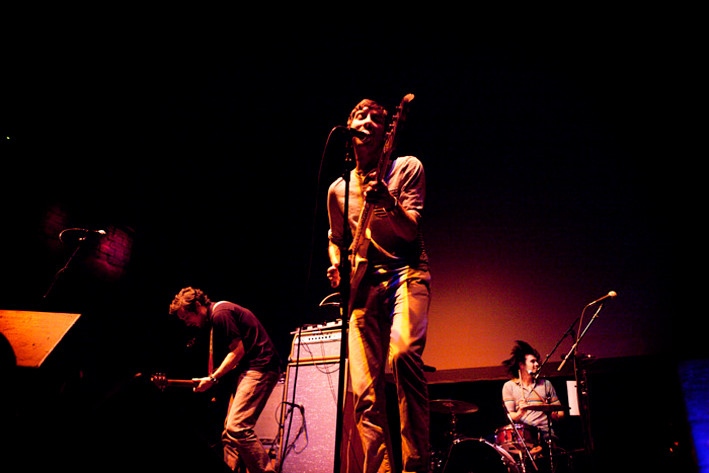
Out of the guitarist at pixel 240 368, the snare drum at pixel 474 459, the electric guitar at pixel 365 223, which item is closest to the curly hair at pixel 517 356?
the snare drum at pixel 474 459

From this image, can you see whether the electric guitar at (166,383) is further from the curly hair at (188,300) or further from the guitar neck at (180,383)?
the curly hair at (188,300)

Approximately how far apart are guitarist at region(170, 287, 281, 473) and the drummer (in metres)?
3.30

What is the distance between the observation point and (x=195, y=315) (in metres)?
4.98

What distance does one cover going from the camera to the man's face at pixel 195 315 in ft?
16.2

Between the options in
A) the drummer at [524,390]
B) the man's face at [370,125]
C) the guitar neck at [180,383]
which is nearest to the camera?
the man's face at [370,125]

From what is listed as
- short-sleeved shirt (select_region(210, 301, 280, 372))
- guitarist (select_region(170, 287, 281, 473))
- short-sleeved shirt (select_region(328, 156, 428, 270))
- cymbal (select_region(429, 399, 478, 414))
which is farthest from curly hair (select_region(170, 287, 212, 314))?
cymbal (select_region(429, 399, 478, 414))

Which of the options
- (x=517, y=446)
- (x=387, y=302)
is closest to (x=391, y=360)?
(x=387, y=302)

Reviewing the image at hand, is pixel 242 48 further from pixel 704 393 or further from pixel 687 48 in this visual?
pixel 704 393

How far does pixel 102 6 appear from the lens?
554cm

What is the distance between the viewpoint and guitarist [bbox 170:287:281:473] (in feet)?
14.0

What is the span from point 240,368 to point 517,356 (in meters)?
3.78

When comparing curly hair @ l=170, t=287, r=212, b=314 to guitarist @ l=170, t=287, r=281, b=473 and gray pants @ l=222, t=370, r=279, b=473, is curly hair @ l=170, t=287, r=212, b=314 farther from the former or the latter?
gray pants @ l=222, t=370, r=279, b=473

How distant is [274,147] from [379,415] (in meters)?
6.02

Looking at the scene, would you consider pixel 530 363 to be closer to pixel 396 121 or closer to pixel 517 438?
pixel 517 438
